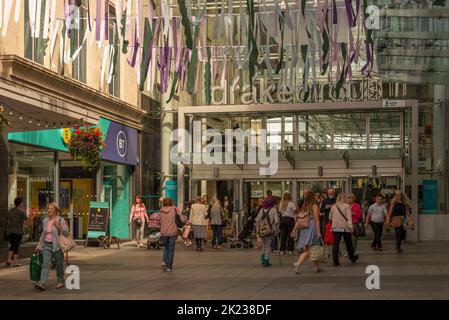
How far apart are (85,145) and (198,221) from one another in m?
5.99

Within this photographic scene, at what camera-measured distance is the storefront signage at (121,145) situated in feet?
96.4

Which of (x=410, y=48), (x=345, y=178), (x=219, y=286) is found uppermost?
(x=410, y=48)

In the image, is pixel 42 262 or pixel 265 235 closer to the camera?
pixel 42 262

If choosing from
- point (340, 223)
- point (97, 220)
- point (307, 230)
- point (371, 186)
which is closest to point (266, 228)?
point (340, 223)

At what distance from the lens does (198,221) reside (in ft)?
86.1

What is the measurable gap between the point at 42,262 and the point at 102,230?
1192 centimetres

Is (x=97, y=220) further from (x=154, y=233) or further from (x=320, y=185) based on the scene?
(x=320, y=185)

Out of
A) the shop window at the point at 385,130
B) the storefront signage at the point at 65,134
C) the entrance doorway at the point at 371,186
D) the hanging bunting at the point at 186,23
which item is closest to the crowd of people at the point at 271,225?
the entrance doorway at the point at 371,186

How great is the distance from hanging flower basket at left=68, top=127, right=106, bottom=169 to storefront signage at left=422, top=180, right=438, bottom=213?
14892 millimetres

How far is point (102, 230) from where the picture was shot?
26969 mm

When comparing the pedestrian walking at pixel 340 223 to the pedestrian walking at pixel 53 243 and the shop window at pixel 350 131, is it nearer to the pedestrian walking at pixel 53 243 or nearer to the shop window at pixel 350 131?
the pedestrian walking at pixel 53 243
